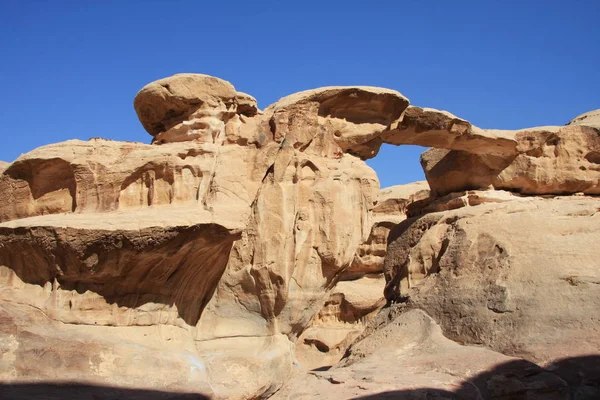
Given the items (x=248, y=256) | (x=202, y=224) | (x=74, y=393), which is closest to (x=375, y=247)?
(x=248, y=256)

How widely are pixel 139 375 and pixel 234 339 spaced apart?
1765mm

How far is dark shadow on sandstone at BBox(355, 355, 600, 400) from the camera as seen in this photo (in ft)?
19.8

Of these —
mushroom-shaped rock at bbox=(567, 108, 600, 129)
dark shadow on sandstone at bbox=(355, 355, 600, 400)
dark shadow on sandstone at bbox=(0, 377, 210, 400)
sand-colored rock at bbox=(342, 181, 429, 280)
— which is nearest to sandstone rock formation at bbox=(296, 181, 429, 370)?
sand-colored rock at bbox=(342, 181, 429, 280)

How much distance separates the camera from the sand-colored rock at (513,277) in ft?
22.5

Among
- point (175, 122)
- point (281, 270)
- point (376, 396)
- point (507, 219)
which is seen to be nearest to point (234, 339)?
point (281, 270)

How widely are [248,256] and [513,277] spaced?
10.4ft

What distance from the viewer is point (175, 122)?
862cm

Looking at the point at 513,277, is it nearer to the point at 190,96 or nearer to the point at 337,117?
the point at 337,117

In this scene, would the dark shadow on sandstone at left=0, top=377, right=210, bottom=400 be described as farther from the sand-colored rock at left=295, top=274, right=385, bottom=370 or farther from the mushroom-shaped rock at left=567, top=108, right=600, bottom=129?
the mushroom-shaped rock at left=567, top=108, right=600, bottom=129

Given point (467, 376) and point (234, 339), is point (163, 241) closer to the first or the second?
point (234, 339)

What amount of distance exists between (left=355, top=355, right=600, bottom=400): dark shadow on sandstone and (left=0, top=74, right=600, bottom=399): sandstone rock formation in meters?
0.06

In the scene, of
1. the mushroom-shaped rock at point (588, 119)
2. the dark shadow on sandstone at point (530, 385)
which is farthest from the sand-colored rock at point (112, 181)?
the mushroom-shaped rock at point (588, 119)

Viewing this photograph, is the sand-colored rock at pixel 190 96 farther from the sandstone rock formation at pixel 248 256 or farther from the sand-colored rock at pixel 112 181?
the sand-colored rock at pixel 112 181

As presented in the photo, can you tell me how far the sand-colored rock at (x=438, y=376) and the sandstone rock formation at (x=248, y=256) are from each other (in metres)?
0.04
